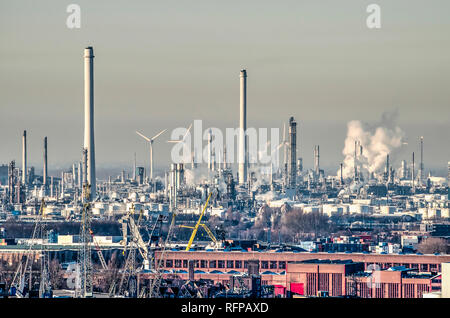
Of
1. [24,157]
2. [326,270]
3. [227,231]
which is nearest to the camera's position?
[326,270]

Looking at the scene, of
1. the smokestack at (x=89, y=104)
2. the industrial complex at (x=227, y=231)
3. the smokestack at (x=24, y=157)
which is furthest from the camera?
the smokestack at (x=24, y=157)

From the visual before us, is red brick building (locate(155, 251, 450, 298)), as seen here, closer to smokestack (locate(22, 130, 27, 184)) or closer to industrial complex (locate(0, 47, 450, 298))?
industrial complex (locate(0, 47, 450, 298))

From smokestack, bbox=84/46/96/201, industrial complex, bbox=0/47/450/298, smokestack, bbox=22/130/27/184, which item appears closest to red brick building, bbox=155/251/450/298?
industrial complex, bbox=0/47/450/298

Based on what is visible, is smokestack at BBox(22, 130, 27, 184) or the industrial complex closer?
the industrial complex

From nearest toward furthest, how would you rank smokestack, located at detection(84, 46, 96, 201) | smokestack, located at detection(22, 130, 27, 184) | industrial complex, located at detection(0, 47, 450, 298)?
industrial complex, located at detection(0, 47, 450, 298) < smokestack, located at detection(84, 46, 96, 201) < smokestack, located at detection(22, 130, 27, 184)

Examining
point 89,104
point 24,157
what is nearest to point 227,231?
point 89,104

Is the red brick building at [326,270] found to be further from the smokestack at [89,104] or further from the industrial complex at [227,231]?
the smokestack at [89,104]

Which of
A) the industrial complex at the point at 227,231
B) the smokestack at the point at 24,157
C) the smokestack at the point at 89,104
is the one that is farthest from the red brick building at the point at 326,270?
the smokestack at the point at 24,157

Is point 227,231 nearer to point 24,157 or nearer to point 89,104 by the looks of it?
point 89,104

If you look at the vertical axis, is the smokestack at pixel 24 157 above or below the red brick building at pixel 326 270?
above

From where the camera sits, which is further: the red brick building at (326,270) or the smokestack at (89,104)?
the smokestack at (89,104)

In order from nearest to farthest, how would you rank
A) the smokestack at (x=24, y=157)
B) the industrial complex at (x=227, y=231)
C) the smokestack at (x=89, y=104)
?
the industrial complex at (x=227, y=231), the smokestack at (x=89, y=104), the smokestack at (x=24, y=157)
